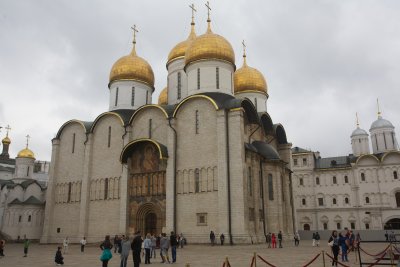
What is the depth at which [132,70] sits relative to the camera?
3066 cm

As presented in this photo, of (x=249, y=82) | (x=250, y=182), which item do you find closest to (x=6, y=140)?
(x=249, y=82)

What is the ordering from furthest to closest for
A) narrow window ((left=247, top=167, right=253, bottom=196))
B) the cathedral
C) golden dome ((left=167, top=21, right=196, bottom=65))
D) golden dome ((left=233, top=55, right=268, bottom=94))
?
golden dome ((left=167, top=21, right=196, bottom=65)) < golden dome ((left=233, top=55, right=268, bottom=94)) < narrow window ((left=247, top=167, right=253, bottom=196)) < the cathedral

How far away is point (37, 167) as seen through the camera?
60969 mm

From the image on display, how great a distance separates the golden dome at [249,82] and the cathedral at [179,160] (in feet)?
0.28

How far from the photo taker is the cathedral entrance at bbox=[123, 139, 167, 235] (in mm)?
24344

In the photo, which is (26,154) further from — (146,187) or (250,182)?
(250,182)

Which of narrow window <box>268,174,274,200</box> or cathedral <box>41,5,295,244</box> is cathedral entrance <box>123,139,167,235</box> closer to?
cathedral <box>41,5,295,244</box>

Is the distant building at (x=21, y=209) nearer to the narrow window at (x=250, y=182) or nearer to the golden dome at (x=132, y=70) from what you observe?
the golden dome at (x=132, y=70)

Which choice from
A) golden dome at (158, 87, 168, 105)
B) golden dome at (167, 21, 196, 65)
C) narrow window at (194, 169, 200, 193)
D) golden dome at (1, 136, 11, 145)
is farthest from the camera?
golden dome at (1, 136, 11, 145)

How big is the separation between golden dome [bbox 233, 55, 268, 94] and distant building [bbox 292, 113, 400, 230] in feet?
60.0

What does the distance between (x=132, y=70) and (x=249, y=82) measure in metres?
9.95

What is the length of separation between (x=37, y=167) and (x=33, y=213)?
2740 cm

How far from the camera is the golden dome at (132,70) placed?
101ft

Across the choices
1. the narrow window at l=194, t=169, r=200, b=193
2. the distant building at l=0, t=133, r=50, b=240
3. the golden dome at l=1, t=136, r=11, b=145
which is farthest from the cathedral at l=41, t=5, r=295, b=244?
the golden dome at l=1, t=136, r=11, b=145
